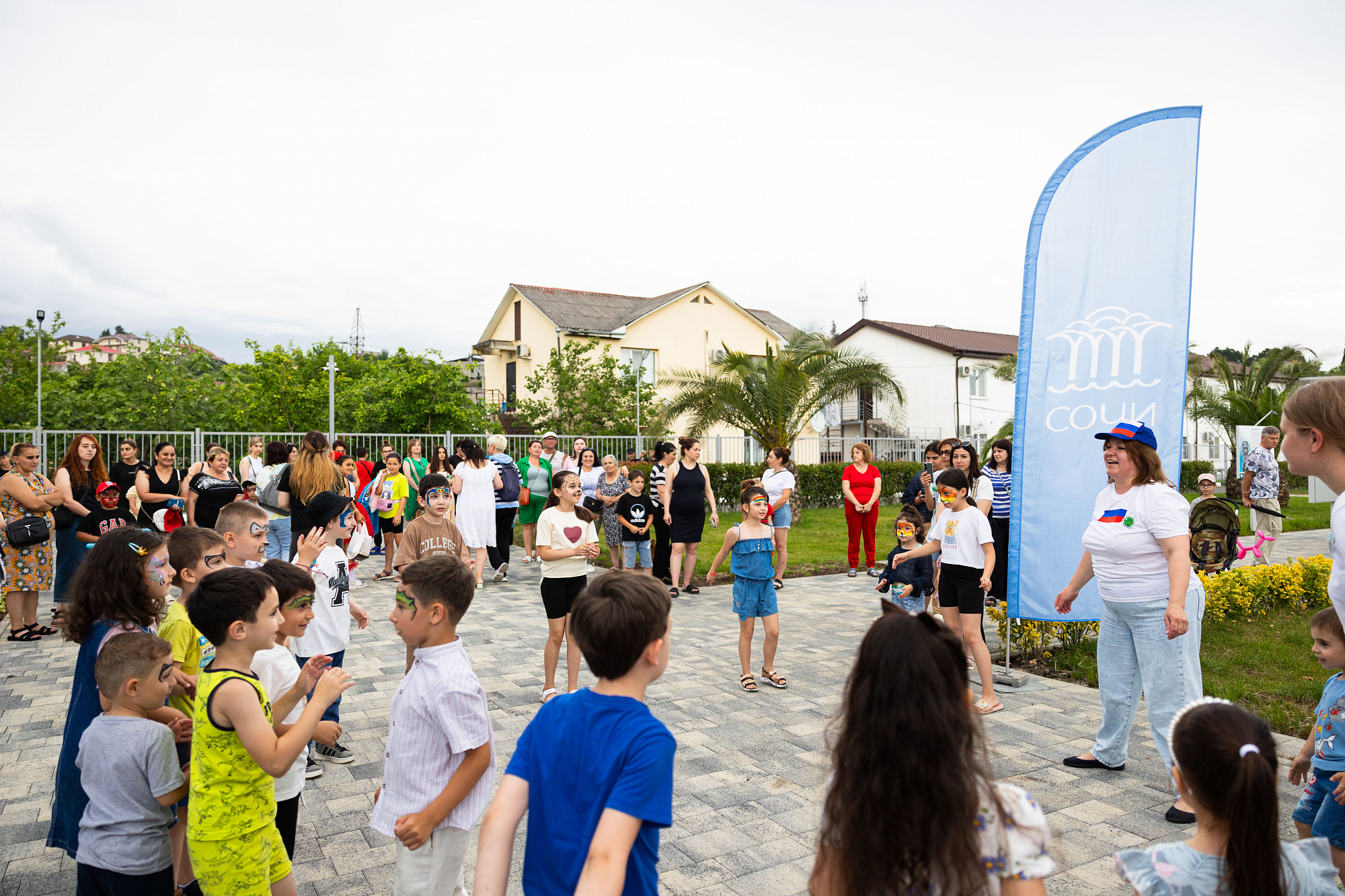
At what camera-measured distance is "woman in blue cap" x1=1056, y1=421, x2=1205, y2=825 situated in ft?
13.4

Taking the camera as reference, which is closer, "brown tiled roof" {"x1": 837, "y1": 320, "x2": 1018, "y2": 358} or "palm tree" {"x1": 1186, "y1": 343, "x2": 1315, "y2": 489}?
"palm tree" {"x1": 1186, "y1": 343, "x2": 1315, "y2": 489}

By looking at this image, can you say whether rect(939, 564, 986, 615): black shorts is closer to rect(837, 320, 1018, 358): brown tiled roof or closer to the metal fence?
the metal fence

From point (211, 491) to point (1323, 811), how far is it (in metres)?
9.77

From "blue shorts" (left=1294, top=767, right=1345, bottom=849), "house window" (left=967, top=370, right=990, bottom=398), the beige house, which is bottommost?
"blue shorts" (left=1294, top=767, right=1345, bottom=849)

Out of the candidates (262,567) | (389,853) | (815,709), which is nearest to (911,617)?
(262,567)

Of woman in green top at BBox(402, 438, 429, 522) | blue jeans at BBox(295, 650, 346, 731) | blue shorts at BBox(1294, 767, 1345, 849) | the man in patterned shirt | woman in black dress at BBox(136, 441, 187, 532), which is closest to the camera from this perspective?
blue shorts at BBox(1294, 767, 1345, 849)

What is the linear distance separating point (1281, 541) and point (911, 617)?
17.7 m

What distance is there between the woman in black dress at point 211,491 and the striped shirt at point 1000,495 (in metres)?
8.04

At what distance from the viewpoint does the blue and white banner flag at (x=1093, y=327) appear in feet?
18.0

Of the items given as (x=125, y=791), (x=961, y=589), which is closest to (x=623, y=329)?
(x=961, y=589)

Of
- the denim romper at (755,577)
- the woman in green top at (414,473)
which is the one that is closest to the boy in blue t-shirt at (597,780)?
the denim romper at (755,577)

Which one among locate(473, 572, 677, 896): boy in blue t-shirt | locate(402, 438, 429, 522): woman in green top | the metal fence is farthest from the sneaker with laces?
the metal fence

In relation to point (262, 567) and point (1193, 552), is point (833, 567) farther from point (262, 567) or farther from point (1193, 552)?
point (262, 567)

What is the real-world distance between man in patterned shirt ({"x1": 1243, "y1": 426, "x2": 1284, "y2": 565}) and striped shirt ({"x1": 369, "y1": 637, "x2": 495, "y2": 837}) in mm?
12753
